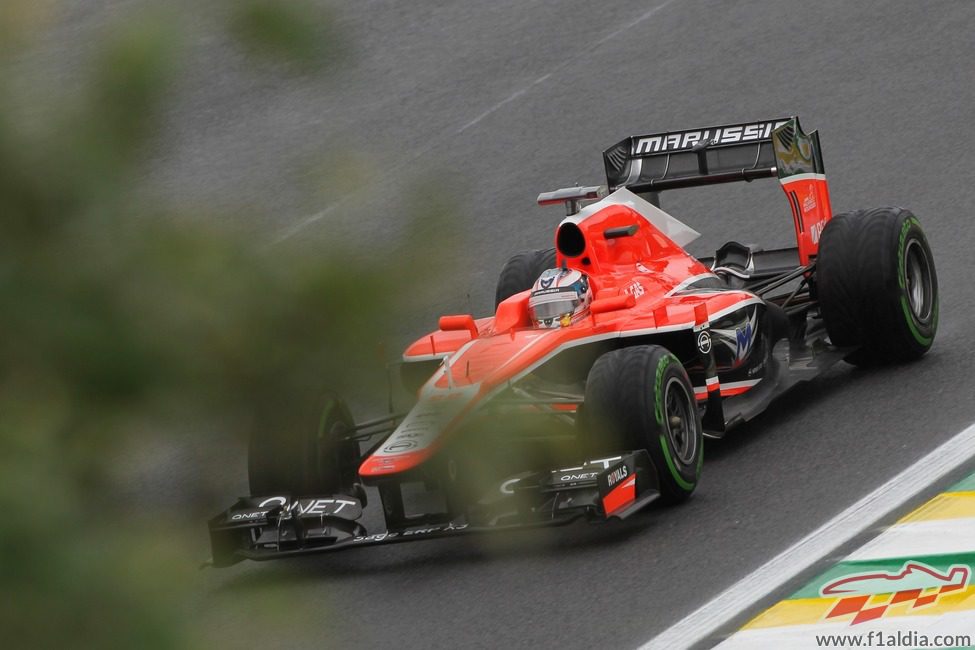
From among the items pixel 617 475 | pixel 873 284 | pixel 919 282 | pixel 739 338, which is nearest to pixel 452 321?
pixel 617 475

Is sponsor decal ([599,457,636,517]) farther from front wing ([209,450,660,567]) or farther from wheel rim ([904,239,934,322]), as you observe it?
wheel rim ([904,239,934,322])

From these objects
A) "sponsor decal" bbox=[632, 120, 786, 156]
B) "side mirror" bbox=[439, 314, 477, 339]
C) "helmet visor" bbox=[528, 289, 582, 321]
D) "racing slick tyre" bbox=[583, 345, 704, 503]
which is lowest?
"racing slick tyre" bbox=[583, 345, 704, 503]

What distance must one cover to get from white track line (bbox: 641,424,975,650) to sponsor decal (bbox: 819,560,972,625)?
11.1 inches

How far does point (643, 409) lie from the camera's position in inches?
250

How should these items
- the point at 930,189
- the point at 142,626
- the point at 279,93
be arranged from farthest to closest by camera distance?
1. the point at 930,189
2. the point at 279,93
3. the point at 142,626

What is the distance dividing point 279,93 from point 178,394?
0.23 metres

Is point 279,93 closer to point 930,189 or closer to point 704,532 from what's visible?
point 704,532

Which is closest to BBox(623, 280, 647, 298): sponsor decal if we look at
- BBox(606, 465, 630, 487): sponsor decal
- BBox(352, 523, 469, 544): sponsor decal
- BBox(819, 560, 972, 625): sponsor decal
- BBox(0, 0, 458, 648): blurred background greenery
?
BBox(606, 465, 630, 487): sponsor decal

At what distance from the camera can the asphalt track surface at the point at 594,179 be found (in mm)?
1070

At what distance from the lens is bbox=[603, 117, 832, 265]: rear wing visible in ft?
28.0

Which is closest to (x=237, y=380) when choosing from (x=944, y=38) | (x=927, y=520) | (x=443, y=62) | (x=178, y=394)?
(x=178, y=394)

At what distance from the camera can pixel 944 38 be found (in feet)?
47.0

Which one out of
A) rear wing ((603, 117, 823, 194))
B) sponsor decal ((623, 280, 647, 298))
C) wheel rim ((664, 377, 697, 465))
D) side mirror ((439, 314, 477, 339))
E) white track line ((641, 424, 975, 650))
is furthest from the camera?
rear wing ((603, 117, 823, 194))

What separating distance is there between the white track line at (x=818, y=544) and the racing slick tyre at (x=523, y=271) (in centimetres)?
280
